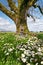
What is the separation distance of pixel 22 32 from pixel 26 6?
3.55m

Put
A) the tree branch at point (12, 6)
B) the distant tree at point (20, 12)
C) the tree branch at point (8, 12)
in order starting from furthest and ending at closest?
the tree branch at point (8, 12)
the tree branch at point (12, 6)
the distant tree at point (20, 12)

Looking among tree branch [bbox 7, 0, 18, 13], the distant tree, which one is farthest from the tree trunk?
tree branch [bbox 7, 0, 18, 13]

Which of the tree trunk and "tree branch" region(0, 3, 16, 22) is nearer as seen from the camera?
the tree trunk

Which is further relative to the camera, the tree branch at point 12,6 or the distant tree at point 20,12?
the tree branch at point 12,6

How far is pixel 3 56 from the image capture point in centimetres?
987

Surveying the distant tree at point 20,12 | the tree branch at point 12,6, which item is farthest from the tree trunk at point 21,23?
the tree branch at point 12,6

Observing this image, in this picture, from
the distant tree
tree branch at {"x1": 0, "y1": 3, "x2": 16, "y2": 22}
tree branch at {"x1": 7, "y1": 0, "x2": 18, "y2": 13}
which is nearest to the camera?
the distant tree

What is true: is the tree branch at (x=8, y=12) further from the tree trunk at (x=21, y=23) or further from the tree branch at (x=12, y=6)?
the tree trunk at (x=21, y=23)

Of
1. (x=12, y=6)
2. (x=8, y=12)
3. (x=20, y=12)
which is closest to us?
(x=20, y=12)

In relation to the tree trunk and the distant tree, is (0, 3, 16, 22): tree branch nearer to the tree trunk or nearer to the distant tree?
the distant tree

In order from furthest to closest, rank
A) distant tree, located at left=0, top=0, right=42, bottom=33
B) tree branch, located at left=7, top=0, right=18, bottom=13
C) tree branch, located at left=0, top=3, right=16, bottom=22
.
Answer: tree branch, located at left=0, top=3, right=16, bottom=22 < tree branch, located at left=7, top=0, right=18, bottom=13 < distant tree, located at left=0, top=0, right=42, bottom=33

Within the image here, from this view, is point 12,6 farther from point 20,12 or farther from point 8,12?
point 20,12

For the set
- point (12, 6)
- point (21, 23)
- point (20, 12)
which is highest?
point (12, 6)

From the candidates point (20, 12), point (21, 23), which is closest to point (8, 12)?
point (20, 12)
